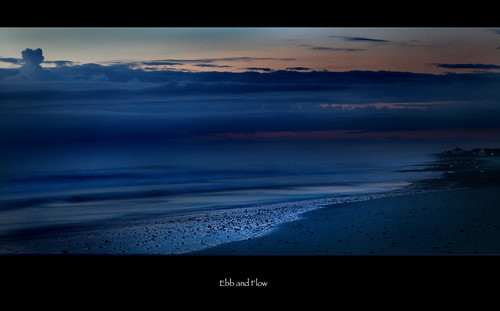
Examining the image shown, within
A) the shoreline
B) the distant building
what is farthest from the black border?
the distant building

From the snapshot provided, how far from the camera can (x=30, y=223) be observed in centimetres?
247

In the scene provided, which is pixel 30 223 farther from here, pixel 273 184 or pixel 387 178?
pixel 387 178

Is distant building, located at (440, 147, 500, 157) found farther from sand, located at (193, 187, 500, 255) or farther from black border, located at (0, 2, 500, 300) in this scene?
black border, located at (0, 2, 500, 300)

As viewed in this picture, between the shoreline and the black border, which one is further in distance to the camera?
the shoreline

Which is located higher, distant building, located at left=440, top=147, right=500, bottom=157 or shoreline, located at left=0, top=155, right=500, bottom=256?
distant building, located at left=440, top=147, right=500, bottom=157

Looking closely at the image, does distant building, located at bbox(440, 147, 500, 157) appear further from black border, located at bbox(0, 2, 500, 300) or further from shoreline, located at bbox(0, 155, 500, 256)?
black border, located at bbox(0, 2, 500, 300)
